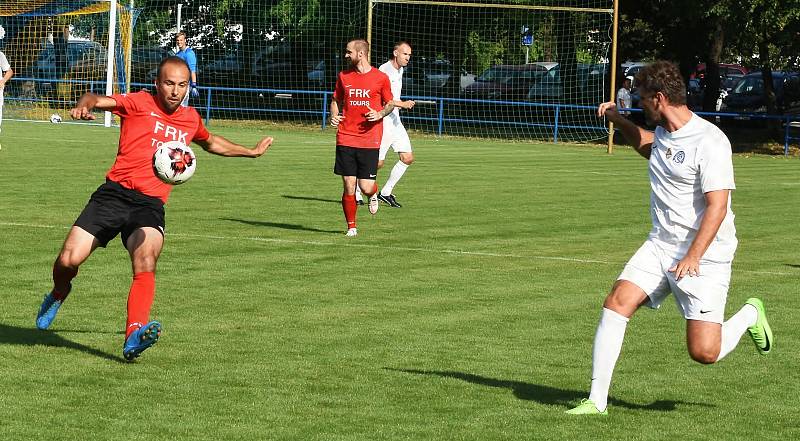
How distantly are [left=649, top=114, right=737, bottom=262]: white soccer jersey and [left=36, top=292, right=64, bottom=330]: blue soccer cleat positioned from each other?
3695 millimetres

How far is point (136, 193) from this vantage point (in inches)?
310

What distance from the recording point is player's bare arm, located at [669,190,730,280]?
6520 millimetres

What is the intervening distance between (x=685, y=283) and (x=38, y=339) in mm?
3981

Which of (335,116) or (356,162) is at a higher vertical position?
(335,116)

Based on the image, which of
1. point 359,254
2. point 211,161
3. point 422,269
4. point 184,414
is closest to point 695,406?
point 184,414

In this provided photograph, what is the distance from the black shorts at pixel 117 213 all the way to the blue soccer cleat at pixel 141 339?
2.44 feet

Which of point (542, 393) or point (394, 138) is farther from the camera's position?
point (394, 138)

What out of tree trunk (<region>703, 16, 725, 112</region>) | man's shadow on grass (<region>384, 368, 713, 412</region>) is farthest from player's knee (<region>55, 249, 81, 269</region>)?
tree trunk (<region>703, 16, 725, 112</region>)

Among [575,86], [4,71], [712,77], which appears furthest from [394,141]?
[712,77]

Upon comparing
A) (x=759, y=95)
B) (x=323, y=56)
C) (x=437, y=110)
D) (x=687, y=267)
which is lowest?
(x=687, y=267)

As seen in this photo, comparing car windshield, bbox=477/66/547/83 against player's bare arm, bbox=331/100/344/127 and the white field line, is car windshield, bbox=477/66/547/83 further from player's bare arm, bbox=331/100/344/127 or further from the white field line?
the white field line

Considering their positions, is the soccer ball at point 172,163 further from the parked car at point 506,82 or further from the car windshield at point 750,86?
the car windshield at point 750,86

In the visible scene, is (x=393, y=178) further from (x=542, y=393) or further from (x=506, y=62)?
(x=506, y=62)

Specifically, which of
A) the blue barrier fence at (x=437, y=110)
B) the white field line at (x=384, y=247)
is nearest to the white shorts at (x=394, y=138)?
the white field line at (x=384, y=247)
